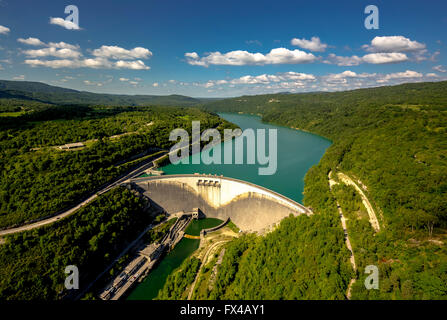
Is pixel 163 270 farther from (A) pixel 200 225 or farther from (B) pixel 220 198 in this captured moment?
(B) pixel 220 198

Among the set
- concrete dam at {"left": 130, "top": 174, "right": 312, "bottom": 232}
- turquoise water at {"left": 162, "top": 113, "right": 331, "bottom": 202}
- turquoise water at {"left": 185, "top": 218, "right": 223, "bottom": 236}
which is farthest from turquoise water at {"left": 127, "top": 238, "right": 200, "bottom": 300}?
turquoise water at {"left": 162, "top": 113, "right": 331, "bottom": 202}

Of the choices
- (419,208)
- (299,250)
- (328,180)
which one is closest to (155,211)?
(299,250)

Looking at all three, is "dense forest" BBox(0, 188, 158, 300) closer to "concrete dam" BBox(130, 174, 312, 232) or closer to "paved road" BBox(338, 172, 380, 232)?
"concrete dam" BBox(130, 174, 312, 232)

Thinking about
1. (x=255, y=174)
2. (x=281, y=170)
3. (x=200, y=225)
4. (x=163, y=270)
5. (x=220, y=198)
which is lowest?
(x=163, y=270)

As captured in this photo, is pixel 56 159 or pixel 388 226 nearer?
pixel 388 226

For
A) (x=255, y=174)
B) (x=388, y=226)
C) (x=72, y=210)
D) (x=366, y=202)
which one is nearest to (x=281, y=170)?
(x=255, y=174)

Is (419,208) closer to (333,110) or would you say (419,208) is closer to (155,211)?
(155,211)
